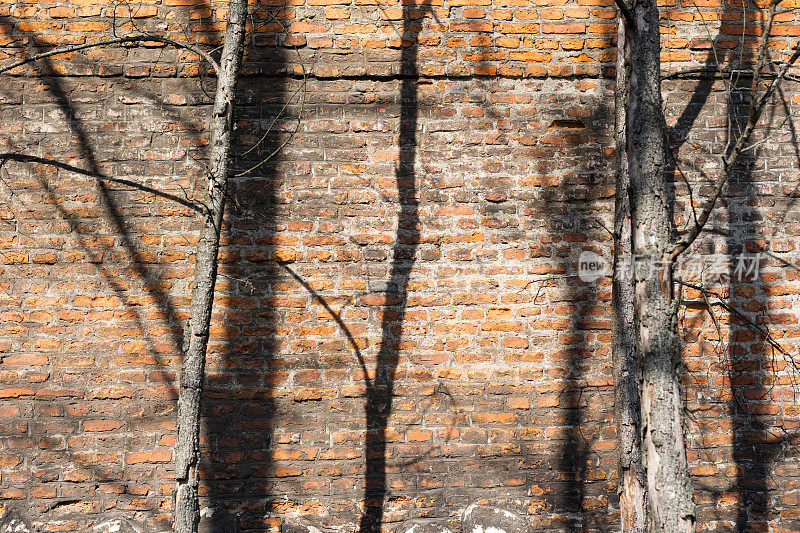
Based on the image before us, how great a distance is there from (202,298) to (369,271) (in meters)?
1.07

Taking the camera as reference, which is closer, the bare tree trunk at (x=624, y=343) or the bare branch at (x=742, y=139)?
the bare branch at (x=742, y=139)

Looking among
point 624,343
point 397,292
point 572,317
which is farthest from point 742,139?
point 397,292

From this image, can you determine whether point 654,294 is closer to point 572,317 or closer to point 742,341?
point 572,317

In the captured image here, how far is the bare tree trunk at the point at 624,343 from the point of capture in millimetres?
2695

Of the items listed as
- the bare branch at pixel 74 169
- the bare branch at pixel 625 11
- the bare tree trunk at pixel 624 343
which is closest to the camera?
the bare branch at pixel 625 11

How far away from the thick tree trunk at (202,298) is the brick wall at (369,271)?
759mm

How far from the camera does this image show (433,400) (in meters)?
3.09

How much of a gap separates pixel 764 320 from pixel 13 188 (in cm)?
448

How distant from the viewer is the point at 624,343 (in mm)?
2816

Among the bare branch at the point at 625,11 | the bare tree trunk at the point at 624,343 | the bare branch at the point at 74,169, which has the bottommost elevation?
the bare tree trunk at the point at 624,343

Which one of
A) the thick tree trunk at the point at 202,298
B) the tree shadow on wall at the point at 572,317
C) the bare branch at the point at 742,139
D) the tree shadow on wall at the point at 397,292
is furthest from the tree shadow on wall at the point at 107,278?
the bare branch at the point at 742,139

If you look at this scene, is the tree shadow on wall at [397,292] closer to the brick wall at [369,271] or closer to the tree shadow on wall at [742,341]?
the brick wall at [369,271]

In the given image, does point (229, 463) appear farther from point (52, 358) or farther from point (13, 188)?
point (13, 188)

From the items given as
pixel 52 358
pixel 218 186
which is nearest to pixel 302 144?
pixel 218 186
